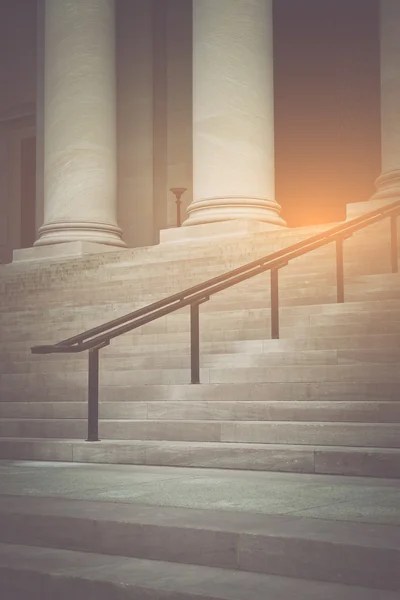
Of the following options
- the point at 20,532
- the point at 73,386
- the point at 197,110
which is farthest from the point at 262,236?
the point at 20,532

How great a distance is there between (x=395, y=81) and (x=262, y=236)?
432cm

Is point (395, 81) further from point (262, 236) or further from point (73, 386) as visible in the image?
point (73, 386)

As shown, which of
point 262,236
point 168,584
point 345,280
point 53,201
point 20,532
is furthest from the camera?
point 53,201

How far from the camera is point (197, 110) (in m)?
21.0

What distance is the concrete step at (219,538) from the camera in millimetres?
6113

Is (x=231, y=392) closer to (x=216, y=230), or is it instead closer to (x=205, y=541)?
(x=205, y=541)

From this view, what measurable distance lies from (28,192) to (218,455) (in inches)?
968

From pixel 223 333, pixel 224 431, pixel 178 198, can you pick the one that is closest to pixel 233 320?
pixel 223 333

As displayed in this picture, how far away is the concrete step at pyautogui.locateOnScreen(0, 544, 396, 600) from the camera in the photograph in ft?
19.5

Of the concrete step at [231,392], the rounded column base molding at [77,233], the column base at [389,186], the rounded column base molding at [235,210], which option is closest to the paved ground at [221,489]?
the concrete step at [231,392]

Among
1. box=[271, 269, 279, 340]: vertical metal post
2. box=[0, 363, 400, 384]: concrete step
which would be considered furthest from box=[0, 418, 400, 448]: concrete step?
box=[271, 269, 279, 340]: vertical metal post

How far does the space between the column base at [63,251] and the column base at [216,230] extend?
1.80 meters

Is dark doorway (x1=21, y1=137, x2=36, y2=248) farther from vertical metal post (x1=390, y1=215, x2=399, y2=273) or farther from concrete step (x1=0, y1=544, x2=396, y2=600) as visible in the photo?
concrete step (x1=0, y1=544, x2=396, y2=600)

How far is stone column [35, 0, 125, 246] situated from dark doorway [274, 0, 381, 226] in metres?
9.02
